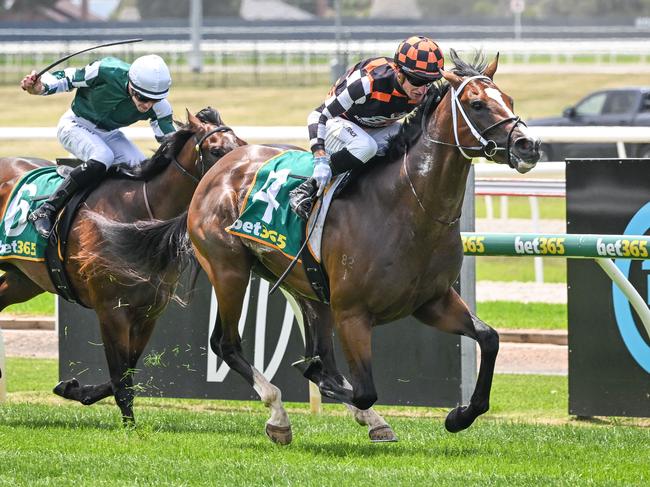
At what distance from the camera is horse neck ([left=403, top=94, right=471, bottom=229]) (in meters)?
5.92

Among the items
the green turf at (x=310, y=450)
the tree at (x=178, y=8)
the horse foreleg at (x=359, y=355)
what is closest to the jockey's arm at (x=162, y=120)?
the green turf at (x=310, y=450)

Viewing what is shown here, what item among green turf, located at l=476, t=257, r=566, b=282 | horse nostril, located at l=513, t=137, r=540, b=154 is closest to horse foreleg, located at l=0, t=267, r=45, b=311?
horse nostril, located at l=513, t=137, r=540, b=154

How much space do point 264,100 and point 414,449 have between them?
29.8 m

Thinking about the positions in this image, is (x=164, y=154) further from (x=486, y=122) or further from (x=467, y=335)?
(x=486, y=122)

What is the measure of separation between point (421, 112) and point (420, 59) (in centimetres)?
30

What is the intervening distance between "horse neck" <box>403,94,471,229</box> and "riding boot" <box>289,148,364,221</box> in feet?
1.26

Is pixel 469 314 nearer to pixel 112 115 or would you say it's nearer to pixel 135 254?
pixel 135 254

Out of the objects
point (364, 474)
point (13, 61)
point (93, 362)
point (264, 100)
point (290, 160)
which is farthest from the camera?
point (13, 61)

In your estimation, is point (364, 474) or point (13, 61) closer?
point (364, 474)

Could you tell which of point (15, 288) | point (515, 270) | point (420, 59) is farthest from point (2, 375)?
point (515, 270)

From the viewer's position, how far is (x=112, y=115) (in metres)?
7.62

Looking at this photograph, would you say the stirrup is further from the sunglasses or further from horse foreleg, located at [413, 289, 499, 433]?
the sunglasses

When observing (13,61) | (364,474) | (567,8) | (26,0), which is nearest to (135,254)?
(364,474)

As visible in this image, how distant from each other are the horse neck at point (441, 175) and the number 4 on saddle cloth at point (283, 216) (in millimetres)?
520
